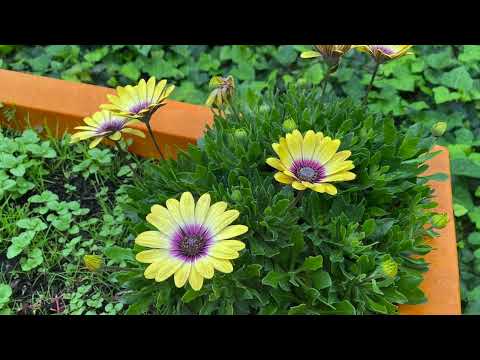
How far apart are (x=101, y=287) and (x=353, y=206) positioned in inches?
31.5

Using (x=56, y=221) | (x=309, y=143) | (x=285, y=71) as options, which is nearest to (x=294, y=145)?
(x=309, y=143)

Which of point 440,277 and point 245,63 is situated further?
point 245,63

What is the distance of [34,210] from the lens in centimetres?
202

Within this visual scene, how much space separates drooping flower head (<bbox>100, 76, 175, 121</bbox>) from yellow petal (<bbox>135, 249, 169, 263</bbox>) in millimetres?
397

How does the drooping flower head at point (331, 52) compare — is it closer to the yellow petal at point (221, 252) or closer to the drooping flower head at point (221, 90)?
the drooping flower head at point (221, 90)

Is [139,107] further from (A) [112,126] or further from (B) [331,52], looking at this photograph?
(B) [331,52]

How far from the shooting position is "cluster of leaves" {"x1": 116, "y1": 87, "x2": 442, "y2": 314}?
1512 millimetres

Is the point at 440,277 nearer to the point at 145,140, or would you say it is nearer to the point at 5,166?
the point at 145,140

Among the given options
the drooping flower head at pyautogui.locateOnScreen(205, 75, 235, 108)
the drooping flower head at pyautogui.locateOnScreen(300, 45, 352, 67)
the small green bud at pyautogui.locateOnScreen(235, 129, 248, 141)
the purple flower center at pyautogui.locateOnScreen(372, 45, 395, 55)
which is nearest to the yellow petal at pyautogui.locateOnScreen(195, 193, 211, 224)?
the small green bud at pyautogui.locateOnScreen(235, 129, 248, 141)

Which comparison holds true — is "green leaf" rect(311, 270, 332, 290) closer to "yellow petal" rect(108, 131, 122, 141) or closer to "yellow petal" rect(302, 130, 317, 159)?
"yellow petal" rect(302, 130, 317, 159)

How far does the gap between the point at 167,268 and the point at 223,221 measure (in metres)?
0.16

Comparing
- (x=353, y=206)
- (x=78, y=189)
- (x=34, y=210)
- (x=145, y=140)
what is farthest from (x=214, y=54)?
(x=353, y=206)

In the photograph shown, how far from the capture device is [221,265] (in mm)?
1272

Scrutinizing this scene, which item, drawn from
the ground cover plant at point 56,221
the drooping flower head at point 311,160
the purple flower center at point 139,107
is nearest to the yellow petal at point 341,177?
the drooping flower head at point 311,160
